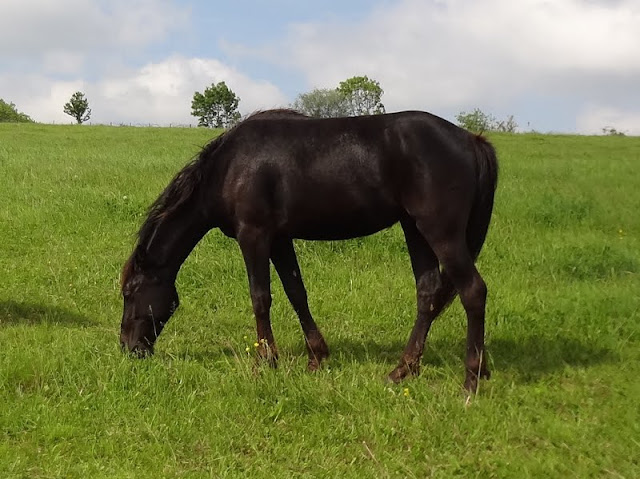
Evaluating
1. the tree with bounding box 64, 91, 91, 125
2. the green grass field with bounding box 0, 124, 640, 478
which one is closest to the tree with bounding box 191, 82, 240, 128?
the tree with bounding box 64, 91, 91, 125

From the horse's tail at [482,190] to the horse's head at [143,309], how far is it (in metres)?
2.61

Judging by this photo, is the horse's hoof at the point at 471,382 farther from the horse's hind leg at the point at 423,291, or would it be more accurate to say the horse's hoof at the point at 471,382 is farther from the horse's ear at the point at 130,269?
the horse's ear at the point at 130,269

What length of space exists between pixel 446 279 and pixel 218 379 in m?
1.98

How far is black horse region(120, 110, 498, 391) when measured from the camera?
15.5ft

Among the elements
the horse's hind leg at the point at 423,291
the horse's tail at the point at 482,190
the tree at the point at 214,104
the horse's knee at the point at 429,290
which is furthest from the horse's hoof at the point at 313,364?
the tree at the point at 214,104

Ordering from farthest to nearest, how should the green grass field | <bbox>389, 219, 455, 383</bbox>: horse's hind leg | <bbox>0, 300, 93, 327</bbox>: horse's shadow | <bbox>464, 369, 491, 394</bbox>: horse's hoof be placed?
<bbox>0, 300, 93, 327</bbox>: horse's shadow
<bbox>389, 219, 455, 383</bbox>: horse's hind leg
<bbox>464, 369, 491, 394</bbox>: horse's hoof
the green grass field

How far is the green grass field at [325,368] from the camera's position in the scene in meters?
3.78

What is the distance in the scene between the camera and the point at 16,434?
3.96m

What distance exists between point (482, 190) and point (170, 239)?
2.63 metres

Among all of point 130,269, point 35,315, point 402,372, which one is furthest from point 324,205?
point 35,315

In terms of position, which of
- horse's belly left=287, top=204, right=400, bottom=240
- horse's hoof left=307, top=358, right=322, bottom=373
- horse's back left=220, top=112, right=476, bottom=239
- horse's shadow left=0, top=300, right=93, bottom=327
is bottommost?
horse's shadow left=0, top=300, right=93, bottom=327

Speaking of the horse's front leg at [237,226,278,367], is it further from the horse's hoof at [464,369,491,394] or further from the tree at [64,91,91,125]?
the tree at [64,91,91,125]

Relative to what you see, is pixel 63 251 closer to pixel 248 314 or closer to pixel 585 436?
pixel 248 314

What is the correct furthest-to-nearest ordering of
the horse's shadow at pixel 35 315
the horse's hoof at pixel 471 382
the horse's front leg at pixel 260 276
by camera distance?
the horse's shadow at pixel 35 315 < the horse's front leg at pixel 260 276 < the horse's hoof at pixel 471 382
